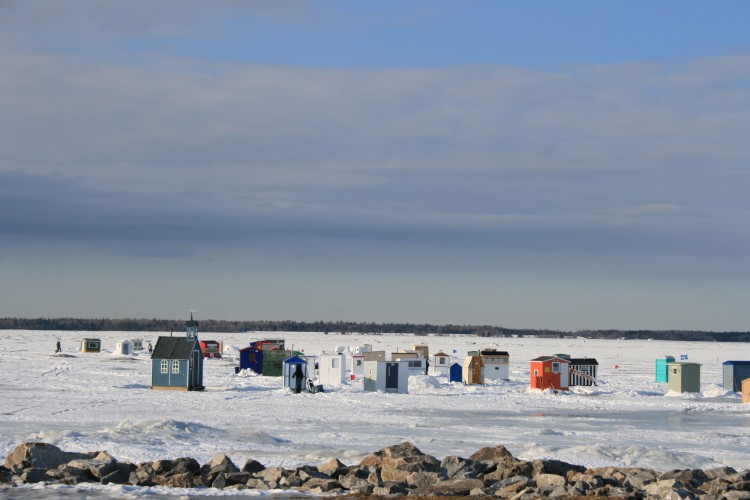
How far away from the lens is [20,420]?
3278 centimetres

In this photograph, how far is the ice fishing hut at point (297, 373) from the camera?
48.1 meters

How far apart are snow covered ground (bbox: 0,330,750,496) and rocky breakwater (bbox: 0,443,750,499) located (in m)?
2.47

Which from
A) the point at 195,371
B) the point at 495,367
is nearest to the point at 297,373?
the point at 195,371

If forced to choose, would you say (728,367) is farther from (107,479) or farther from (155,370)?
(107,479)

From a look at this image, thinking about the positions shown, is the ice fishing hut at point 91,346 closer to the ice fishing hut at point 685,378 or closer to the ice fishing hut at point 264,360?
the ice fishing hut at point 264,360

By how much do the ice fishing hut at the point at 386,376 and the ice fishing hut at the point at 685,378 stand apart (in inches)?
547

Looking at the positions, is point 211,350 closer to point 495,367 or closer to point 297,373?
point 495,367

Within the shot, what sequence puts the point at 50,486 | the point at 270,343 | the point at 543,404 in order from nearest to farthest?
the point at 50,486, the point at 543,404, the point at 270,343

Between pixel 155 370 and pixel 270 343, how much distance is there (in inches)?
1150

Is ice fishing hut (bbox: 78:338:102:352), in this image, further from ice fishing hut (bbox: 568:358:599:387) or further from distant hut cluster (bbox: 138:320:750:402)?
ice fishing hut (bbox: 568:358:599:387)

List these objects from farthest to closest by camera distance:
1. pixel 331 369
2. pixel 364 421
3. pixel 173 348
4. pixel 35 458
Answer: pixel 331 369, pixel 173 348, pixel 364 421, pixel 35 458

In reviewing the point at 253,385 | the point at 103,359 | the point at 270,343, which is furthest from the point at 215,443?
the point at 103,359

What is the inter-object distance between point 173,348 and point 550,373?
19.2 metres

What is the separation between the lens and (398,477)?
21.1 metres
